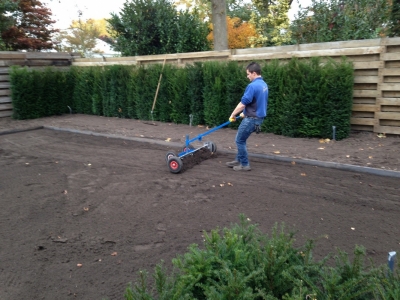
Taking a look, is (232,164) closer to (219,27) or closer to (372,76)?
(372,76)

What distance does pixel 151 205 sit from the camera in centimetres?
522

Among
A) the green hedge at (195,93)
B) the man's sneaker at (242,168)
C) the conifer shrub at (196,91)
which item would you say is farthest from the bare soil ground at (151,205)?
the conifer shrub at (196,91)

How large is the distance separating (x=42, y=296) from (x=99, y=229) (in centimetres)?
133

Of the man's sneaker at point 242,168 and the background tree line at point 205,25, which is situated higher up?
the background tree line at point 205,25

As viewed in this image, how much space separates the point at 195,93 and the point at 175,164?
4912 mm

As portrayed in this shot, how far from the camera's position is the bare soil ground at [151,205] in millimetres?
3744

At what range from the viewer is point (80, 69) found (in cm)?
1418

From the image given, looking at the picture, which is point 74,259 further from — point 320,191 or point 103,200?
point 320,191

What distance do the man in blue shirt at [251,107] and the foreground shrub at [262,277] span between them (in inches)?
148

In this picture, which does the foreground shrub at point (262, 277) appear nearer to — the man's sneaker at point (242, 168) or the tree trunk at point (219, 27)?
the man's sneaker at point (242, 168)

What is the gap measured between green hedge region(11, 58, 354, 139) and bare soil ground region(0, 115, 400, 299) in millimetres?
731

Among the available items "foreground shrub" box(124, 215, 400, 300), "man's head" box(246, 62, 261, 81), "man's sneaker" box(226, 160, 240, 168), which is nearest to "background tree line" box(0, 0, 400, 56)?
"man's head" box(246, 62, 261, 81)

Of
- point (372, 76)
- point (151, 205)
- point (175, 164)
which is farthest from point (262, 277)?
point (372, 76)

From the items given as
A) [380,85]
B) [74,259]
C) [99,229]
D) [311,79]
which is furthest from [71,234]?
[380,85]
